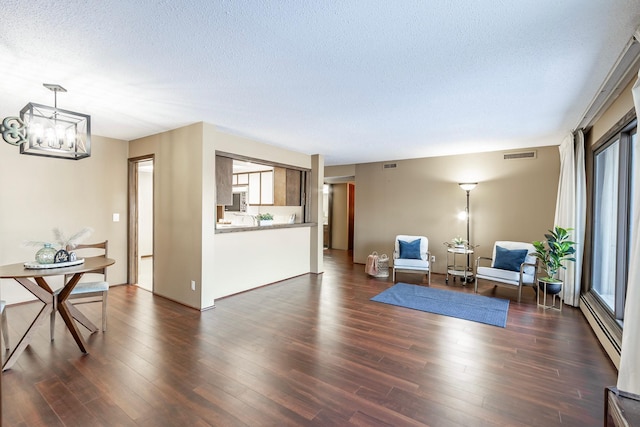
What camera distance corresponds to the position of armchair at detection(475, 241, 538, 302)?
470 cm

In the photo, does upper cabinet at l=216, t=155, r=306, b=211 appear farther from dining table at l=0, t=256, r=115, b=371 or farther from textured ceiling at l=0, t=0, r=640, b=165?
dining table at l=0, t=256, r=115, b=371

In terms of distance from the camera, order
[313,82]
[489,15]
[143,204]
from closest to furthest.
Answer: [489,15], [313,82], [143,204]

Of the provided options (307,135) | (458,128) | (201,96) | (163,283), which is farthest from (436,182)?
(163,283)

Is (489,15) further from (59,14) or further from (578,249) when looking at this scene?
(578,249)

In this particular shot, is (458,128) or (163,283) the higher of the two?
(458,128)

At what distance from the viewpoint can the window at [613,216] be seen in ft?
10.2

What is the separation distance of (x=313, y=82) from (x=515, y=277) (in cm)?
410

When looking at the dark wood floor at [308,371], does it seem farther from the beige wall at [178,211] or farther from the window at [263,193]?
the window at [263,193]

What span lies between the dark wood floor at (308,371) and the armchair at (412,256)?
1702 mm

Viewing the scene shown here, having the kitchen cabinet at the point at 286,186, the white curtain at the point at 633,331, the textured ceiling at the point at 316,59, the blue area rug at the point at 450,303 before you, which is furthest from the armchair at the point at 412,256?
the white curtain at the point at 633,331

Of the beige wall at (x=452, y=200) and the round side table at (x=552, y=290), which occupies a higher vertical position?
the beige wall at (x=452, y=200)

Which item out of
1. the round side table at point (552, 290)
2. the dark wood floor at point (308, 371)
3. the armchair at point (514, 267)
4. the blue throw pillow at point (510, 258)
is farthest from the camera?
the blue throw pillow at point (510, 258)

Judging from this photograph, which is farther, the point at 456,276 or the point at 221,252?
the point at 456,276

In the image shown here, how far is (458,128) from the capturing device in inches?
169
